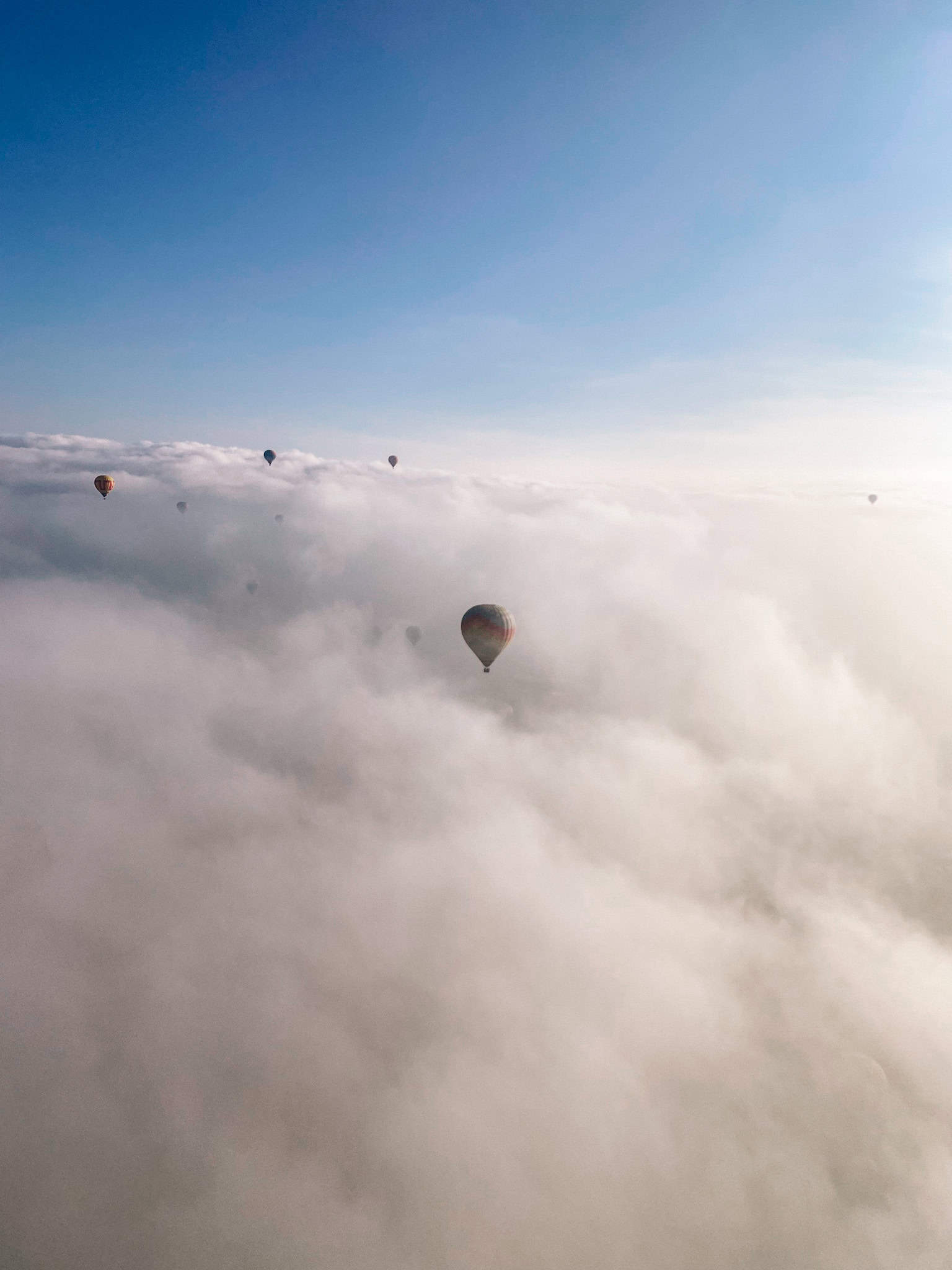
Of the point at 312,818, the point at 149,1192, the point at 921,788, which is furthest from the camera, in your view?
the point at 921,788

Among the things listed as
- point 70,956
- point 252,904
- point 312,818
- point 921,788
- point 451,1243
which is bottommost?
point 451,1243

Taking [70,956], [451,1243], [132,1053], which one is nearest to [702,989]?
[451,1243]

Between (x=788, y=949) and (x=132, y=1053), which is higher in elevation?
(x=788, y=949)

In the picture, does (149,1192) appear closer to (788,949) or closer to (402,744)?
(402,744)

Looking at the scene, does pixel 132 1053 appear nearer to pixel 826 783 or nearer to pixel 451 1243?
pixel 451 1243

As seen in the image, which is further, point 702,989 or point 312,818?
point 312,818

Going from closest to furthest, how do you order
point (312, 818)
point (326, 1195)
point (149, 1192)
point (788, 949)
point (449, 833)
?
point (326, 1195), point (149, 1192), point (788, 949), point (312, 818), point (449, 833)
